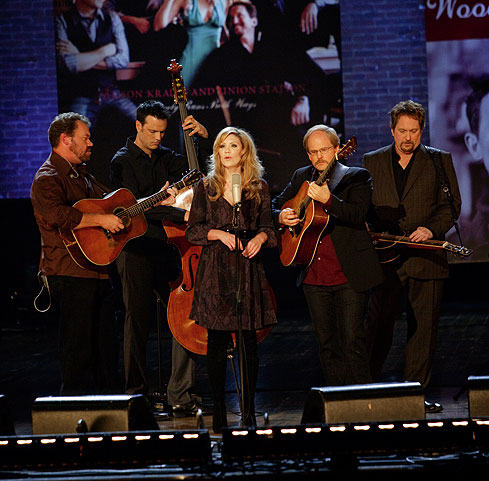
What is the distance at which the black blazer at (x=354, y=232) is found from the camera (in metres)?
5.01

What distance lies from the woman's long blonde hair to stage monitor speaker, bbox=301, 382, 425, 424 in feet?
4.59

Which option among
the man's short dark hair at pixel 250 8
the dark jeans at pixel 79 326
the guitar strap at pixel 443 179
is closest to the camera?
the dark jeans at pixel 79 326

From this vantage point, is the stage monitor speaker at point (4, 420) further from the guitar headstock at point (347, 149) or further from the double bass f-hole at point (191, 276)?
the guitar headstock at point (347, 149)

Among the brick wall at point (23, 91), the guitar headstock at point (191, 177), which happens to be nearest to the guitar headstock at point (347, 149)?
the guitar headstock at point (191, 177)

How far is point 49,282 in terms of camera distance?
16.9 ft

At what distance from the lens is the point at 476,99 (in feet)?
30.9

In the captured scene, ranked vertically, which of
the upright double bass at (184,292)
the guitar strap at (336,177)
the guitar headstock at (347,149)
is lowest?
the upright double bass at (184,292)

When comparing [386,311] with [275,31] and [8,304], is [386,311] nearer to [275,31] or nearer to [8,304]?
[275,31]

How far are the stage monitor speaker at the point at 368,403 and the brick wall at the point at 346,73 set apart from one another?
619cm

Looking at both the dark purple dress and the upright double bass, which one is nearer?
the dark purple dress

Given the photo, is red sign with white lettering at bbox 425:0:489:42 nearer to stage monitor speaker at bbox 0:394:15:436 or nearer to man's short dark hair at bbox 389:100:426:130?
man's short dark hair at bbox 389:100:426:130

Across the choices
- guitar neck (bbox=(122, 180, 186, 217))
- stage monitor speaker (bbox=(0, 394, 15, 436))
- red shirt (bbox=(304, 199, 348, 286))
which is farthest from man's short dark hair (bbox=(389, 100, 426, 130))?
stage monitor speaker (bbox=(0, 394, 15, 436))

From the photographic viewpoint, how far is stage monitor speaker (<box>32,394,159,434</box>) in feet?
12.4

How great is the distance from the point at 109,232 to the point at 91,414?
1.66 metres
